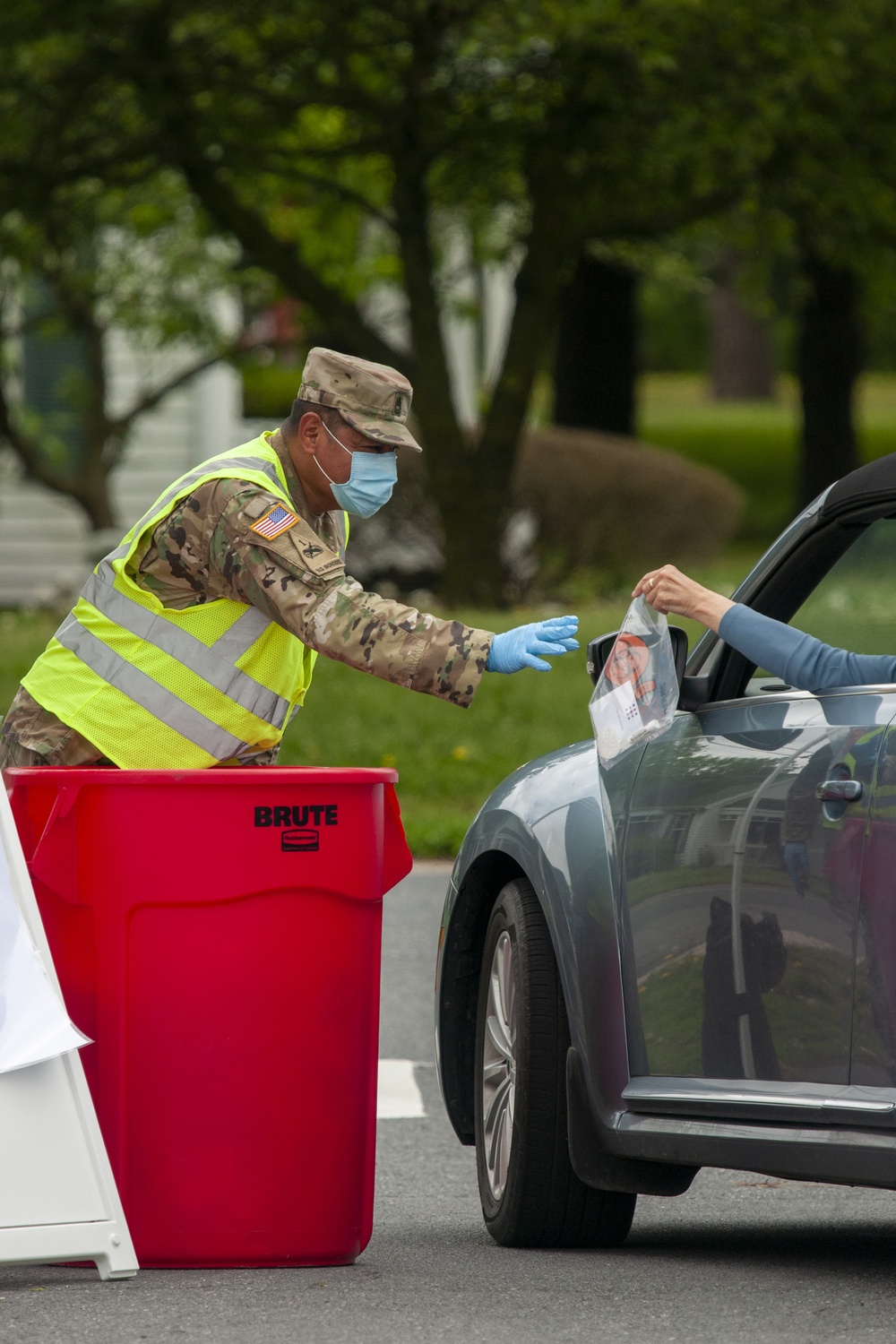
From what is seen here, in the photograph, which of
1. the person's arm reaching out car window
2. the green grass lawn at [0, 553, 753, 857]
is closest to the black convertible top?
the person's arm reaching out car window

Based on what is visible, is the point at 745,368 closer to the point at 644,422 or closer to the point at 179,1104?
the point at 644,422

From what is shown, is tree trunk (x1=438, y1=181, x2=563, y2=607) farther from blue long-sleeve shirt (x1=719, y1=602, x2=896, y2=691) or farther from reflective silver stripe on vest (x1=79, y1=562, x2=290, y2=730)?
blue long-sleeve shirt (x1=719, y1=602, x2=896, y2=691)

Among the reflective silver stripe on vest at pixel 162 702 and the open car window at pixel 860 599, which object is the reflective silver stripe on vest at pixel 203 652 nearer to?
the reflective silver stripe on vest at pixel 162 702

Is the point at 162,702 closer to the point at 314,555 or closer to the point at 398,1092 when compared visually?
the point at 314,555

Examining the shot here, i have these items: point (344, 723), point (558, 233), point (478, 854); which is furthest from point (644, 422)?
point (478, 854)

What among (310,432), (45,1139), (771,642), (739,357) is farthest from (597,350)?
(739,357)

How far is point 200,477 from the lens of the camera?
184 inches

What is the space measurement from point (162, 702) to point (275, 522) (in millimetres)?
461

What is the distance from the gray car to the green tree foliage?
33.3 ft

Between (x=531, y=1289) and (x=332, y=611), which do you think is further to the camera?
(x=332, y=611)

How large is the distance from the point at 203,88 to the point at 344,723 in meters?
4.88

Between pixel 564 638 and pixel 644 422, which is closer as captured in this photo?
pixel 564 638

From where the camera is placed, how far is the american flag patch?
179 inches

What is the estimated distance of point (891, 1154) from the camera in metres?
3.88
